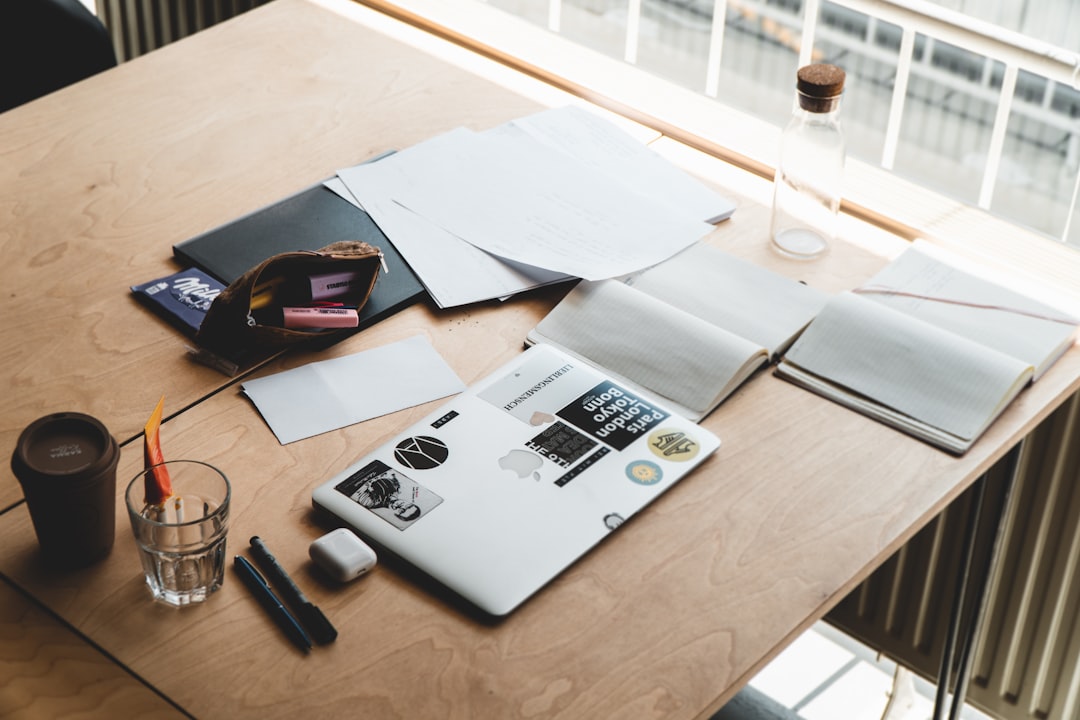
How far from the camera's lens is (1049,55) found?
1675mm

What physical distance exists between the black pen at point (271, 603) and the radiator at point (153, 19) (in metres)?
1.89

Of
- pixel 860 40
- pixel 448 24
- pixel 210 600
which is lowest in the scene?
pixel 860 40

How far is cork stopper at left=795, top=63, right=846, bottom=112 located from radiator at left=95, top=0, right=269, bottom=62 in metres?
1.65

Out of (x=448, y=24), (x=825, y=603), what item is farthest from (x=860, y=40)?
(x=825, y=603)

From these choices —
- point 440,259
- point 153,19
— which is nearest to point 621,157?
point 440,259

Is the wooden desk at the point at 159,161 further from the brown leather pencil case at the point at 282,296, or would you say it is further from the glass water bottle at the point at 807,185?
the glass water bottle at the point at 807,185

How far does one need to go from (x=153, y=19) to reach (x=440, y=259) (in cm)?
169

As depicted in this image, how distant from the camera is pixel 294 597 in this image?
40.3 inches

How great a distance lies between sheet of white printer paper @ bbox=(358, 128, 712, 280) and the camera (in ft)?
4.65

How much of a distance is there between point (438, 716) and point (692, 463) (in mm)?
359

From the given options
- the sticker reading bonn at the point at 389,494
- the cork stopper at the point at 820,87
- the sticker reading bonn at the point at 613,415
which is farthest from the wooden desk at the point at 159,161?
the cork stopper at the point at 820,87

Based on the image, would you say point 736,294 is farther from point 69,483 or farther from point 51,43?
point 51,43

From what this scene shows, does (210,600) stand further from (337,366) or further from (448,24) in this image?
(448,24)

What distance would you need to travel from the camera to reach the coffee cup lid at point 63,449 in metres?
1.00
